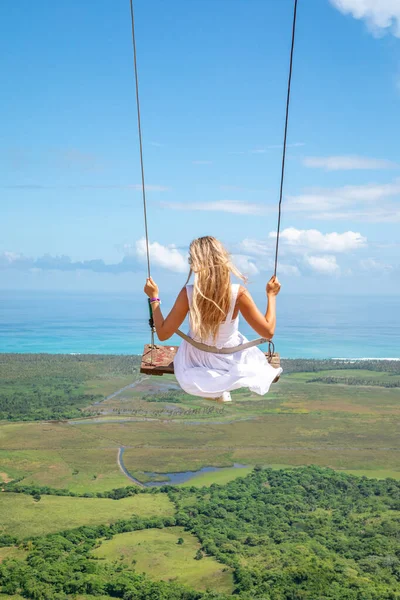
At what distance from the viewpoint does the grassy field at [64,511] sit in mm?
40906

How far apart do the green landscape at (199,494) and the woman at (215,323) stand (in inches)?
1285

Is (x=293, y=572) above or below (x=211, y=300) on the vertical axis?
below

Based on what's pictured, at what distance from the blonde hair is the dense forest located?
1284 inches

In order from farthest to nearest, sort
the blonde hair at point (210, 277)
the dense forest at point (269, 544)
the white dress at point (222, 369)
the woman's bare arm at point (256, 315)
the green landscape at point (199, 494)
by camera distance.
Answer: the green landscape at point (199, 494), the dense forest at point (269, 544), the white dress at point (222, 369), the woman's bare arm at point (256, 315), the blonde hair at point (210, 277)

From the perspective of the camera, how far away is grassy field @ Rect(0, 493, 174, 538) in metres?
40.9

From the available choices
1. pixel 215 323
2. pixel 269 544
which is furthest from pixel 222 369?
pixel 269 544

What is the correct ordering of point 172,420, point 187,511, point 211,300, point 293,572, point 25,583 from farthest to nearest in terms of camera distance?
point 172,420
point 187,511
point 293,572
point 25,583
point 211,300

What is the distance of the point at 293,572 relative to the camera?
37562 millimetres

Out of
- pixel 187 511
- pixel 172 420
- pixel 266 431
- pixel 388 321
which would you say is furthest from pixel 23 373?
pixel 388 321

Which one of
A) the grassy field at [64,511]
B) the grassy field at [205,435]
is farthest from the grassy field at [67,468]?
the grassy field at [64,511]

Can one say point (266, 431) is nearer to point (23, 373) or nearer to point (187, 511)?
point (187, 511)

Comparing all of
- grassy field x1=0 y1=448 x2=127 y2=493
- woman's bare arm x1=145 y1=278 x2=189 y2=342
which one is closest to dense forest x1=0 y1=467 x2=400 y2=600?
grassy field x1=0 y1=448 x2=127 y2=493

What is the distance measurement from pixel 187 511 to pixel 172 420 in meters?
18.7

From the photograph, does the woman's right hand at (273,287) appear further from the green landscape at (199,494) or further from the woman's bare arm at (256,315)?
the green landscape at (199,494)
